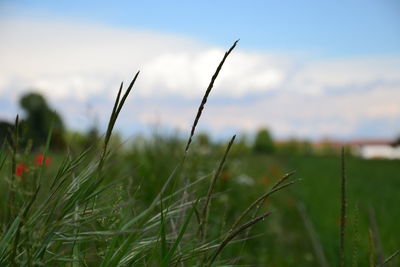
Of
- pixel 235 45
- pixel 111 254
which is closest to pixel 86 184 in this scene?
pixel 111 254

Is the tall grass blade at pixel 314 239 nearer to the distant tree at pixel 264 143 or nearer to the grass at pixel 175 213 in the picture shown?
the grass at pixel 175 213

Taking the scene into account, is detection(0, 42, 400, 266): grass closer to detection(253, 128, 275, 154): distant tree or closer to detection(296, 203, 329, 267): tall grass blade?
detection(296, 203, 329, 267): tall grass blade

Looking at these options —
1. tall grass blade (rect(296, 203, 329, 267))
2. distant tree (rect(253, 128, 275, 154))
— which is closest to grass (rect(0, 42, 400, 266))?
tall grass blade (rect(296, 203, 329, 267))

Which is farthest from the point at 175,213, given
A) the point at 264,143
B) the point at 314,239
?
the point at 264,143

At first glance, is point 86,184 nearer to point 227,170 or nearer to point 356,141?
point 227,170

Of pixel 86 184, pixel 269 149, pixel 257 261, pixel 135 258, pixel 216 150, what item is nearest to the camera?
pixel 86 184

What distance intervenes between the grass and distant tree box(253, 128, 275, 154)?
35.5m

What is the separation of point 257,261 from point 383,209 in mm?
5055

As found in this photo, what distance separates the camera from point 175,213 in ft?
5.21

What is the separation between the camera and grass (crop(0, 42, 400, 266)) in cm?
125

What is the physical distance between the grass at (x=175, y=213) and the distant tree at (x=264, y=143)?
35.5m

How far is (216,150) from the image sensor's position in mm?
7164

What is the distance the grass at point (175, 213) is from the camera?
1.25m

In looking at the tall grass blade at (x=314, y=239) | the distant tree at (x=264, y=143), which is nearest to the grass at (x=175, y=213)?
the tall grass blade at (x=314, y=239)
